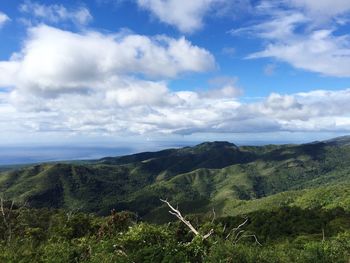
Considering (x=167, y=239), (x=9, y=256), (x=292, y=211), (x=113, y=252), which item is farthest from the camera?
(x=292, y=211)

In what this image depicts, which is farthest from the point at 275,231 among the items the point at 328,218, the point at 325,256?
the point at 325,256

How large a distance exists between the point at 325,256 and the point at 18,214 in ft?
273

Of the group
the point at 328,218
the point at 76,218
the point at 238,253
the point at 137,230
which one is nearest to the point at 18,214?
the point at 76,218

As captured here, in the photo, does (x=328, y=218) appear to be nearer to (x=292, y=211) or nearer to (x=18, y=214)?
(x=292, y=211)

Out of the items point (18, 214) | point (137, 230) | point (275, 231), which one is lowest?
point (275, 231)

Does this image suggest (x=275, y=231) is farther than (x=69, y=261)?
Yes

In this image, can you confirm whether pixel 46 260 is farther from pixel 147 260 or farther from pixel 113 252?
pixel 147 260

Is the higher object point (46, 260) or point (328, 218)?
point (46, 260)

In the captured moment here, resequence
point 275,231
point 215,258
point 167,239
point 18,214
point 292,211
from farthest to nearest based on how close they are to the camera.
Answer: point 292,211
point 275,231
point 18,214
point 167,239
point 215,258

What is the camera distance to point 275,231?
16688cm

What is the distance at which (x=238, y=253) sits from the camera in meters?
29.5

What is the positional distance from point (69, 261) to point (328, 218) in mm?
163281

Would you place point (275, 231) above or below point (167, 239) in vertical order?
below

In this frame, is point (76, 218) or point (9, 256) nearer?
point (9, 256)
